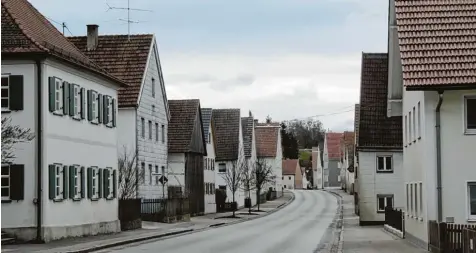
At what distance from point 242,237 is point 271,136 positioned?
85.2m

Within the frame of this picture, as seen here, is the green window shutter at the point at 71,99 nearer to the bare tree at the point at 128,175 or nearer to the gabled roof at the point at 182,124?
the bare tree at the point at 128,175

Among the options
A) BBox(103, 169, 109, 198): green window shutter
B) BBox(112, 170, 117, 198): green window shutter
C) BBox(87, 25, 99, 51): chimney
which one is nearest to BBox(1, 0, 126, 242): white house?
BBox(103, 169, 109, 198): green window shutter

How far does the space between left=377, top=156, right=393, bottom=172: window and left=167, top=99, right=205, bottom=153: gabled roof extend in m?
17.3

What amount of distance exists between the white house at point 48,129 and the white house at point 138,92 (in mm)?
12536

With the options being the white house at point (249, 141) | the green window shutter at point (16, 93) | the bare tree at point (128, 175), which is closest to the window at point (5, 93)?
the green window shutter at point (16, 93)

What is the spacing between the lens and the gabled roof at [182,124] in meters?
64.5

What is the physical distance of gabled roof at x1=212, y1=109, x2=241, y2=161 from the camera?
8350 cm

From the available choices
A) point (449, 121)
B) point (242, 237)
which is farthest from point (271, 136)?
point (449, 121)

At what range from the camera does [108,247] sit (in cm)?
3086

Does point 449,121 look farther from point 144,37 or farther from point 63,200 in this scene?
point 144,37

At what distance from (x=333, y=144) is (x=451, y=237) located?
163 meters

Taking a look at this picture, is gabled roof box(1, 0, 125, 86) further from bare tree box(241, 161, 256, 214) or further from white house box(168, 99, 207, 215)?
bare tree box(241, 161, 256, 214)

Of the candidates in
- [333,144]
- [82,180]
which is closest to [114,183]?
[82,180]

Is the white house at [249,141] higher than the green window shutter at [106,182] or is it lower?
higher
